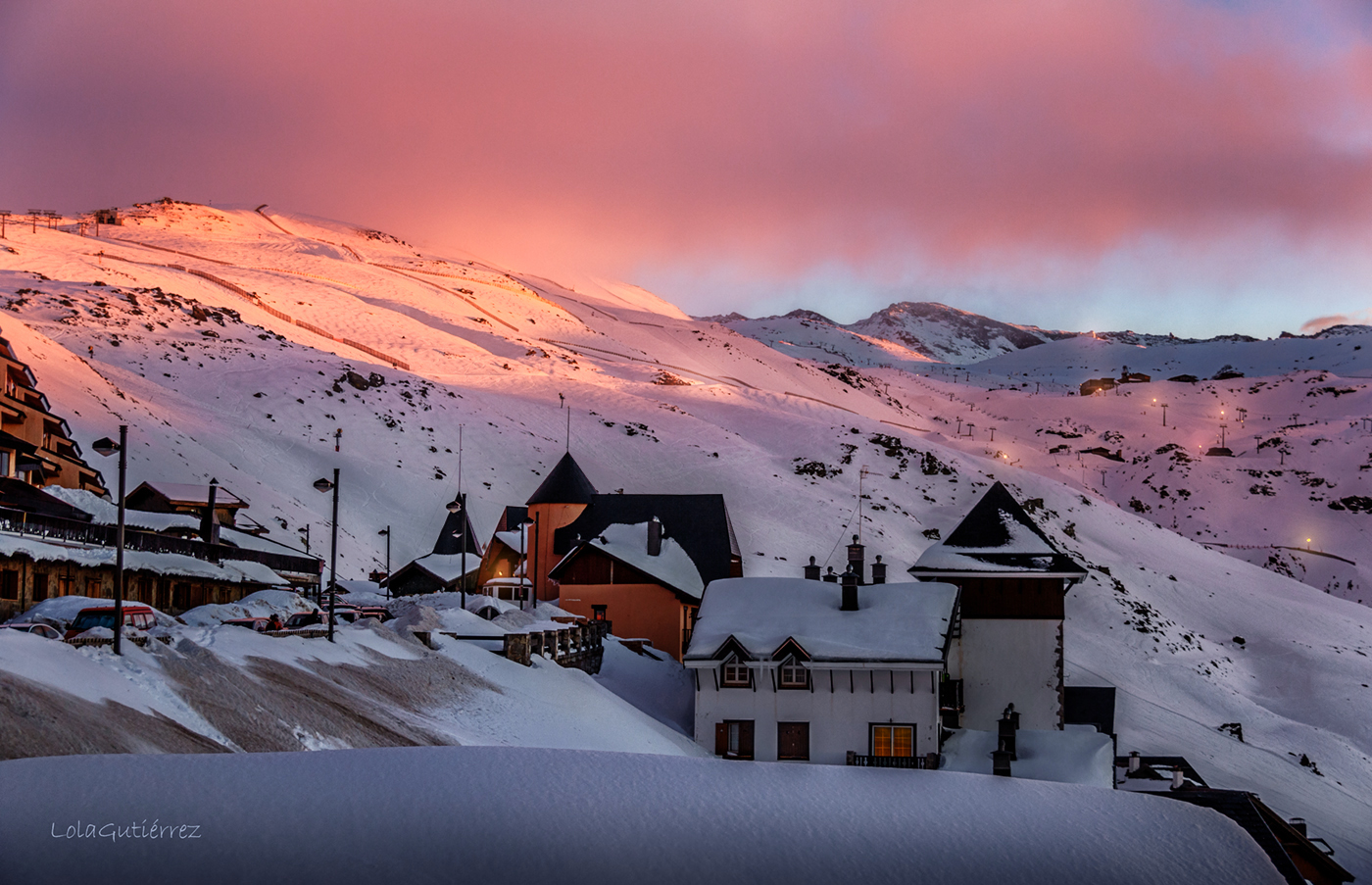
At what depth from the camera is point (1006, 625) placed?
3994 cm

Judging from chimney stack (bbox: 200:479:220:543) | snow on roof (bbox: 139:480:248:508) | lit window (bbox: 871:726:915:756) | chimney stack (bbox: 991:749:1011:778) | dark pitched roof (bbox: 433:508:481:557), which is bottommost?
lit window (bbox: 871:726:915:756)

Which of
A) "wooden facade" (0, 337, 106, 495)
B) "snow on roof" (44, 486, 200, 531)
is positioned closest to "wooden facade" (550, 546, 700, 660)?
"snow on roof" (44, 486, 200, 531)

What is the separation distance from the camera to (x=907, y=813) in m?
22.6

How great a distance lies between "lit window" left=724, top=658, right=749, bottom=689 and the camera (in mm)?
34334

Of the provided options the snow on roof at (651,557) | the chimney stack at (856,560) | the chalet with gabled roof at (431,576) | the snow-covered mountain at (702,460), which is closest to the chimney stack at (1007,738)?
the chimney stack at (856,560)

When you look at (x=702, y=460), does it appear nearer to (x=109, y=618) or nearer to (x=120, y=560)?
(x=109, y=618)

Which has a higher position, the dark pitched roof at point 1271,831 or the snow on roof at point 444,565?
the snow on roof at point 444,565

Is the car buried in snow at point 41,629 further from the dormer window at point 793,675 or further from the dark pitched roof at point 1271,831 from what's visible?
the dark pitched roof at point 1271,831

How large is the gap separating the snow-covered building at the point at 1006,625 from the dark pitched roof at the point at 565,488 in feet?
95.0

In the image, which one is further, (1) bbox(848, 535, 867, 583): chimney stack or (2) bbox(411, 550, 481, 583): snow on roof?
(2) bbox(411, 550, 481, 583): snow on roof

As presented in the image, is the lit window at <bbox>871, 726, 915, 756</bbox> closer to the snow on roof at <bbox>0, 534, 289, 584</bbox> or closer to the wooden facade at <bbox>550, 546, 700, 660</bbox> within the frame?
the wooden facade at <bbox>550, 546, 700, 660</bbox>

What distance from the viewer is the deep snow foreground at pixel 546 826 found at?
16.6m

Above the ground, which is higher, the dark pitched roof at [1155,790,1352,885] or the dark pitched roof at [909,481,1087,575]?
the dark pitched roof at [909,481,1087,575]

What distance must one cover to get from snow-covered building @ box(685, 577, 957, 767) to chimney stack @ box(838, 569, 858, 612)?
38 millimetres
